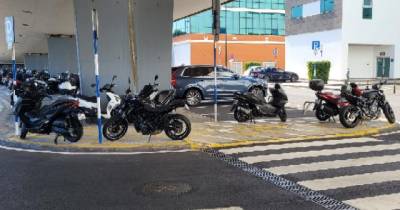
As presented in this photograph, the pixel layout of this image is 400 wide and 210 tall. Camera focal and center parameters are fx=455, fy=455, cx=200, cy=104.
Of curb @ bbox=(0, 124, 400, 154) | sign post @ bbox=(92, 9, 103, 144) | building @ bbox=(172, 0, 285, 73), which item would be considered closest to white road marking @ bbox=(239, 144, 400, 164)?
curb @ bbox=(0, 124, 400, 154)

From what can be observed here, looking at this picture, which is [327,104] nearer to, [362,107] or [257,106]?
[362,107]

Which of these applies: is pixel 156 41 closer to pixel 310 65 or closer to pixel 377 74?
pixel 310 65

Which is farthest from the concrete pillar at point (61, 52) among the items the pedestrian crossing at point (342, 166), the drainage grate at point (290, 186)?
the drainage grate at point (290, 186)

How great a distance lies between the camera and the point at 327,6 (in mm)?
47156

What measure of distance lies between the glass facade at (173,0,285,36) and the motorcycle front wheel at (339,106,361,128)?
56.7 m

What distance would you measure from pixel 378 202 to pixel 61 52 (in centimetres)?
3249

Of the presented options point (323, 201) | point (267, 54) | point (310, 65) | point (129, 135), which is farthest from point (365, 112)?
point (267, 54)

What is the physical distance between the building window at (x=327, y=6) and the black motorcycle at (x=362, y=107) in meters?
35.2

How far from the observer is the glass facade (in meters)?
68.6

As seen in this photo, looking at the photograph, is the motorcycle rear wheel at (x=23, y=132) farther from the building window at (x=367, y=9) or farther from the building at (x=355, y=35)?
the building window at (x=367, y=9)

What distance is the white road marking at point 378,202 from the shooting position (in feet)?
18.3

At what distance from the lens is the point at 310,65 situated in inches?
1623

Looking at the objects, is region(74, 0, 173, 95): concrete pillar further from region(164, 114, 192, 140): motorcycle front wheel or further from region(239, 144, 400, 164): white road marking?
region(239, 144, 400, 164): white road marking

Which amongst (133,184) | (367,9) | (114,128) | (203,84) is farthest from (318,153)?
(367,9)
